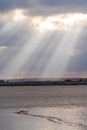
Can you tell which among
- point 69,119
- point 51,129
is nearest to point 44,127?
point 51,129

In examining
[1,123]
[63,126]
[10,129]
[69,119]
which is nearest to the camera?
[10,129]

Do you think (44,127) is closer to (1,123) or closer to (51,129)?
(51,129)

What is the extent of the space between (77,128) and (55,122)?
151 inches

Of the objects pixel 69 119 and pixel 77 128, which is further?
pixel 69 119

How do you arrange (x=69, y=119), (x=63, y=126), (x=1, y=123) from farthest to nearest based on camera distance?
(x=69, y=119) < (x=1, y=123) < (x=63, y=126)

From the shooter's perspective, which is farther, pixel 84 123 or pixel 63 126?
pixel 84 123

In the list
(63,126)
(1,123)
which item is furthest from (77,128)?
(1,123)

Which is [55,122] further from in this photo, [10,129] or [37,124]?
[10,129]

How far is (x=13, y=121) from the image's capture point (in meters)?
31.9

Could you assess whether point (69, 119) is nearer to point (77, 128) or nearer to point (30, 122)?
point (30, 122)

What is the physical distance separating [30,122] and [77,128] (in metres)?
5.32

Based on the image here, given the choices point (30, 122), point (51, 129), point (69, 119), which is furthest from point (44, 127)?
point (69, 119)

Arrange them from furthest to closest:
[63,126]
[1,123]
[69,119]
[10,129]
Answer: [69,119] < [1,123] < [63,126] < [10,129]

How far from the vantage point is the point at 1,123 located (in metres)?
30.3
